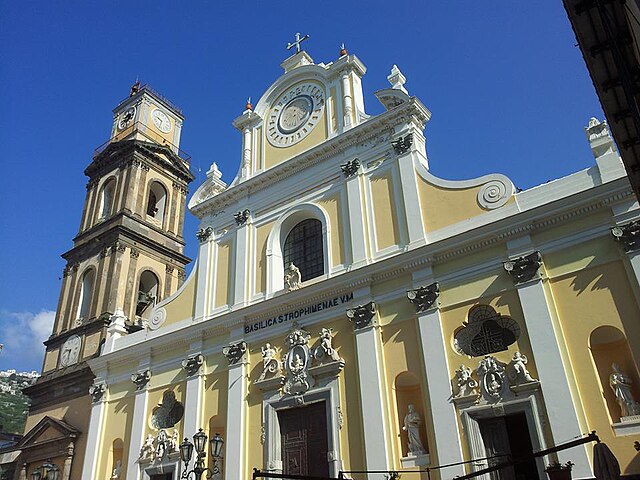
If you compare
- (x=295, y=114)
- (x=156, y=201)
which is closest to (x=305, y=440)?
(x=295, y=114)

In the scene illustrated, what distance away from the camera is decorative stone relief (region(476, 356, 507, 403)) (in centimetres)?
1205

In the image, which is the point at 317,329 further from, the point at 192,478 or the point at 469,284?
the point at 192,478

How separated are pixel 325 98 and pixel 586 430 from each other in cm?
1299

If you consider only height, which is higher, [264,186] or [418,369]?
[264,186]

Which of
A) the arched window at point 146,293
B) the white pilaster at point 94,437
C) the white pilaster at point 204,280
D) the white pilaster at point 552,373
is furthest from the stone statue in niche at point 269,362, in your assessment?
the arched window at point 146,293

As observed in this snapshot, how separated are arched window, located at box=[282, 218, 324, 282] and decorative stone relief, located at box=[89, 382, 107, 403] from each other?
8037mm

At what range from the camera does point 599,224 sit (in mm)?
12391

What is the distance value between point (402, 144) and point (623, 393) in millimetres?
8652

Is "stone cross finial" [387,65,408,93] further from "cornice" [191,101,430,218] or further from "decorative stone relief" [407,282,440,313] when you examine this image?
"decorative stone relief" [407,282,440,313]

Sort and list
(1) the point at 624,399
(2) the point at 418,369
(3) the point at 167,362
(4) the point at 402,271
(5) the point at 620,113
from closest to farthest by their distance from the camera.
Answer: (5) the point at 620,113 < (1) the point at 624,399 < (2) the point at 418,369 < (4) the point at 402,271 < (3) the point at 167,362

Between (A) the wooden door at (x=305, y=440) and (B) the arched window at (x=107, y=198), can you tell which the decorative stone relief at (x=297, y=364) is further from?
(B) the arched window at (x=107, y=198)

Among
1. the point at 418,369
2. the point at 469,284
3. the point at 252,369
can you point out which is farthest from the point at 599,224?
the point at 252,369

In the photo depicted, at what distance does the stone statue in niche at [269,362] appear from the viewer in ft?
51.6

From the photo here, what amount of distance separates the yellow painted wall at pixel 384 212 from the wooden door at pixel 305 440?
4782mm
